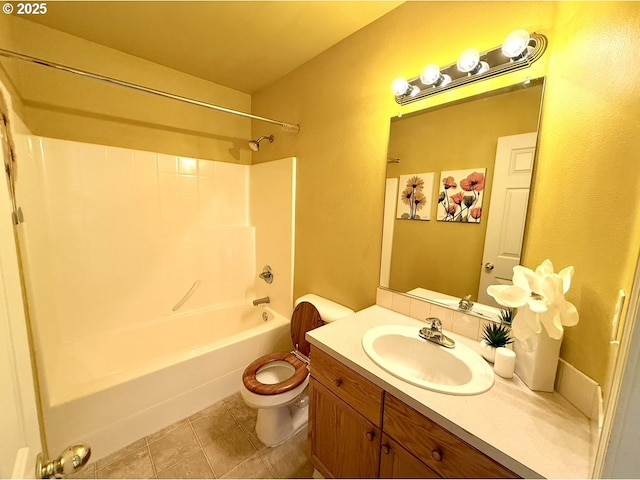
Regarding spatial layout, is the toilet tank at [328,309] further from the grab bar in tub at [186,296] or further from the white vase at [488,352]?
the grab bar in tub at [186,296]

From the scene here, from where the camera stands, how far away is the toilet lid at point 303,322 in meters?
1.63

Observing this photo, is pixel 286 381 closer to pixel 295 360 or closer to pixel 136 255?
pixel 295 360

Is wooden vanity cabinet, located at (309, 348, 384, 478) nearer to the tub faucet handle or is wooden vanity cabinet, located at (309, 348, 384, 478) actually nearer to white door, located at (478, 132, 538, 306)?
white door, located at (478, 132, 538, 306)

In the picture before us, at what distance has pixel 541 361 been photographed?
806 millimetres

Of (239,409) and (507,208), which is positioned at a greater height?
(507,208)

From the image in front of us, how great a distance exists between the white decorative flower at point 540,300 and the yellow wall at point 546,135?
8 cm

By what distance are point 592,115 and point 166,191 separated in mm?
2473

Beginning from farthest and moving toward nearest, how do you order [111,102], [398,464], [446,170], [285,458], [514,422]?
[111,102]
[285,458]
[446,170]
[398,464]
[514,422]

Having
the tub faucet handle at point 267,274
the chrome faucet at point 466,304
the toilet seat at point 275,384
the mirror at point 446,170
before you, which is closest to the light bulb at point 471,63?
the mirror at point 446,170

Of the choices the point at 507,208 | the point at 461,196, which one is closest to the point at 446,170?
the point at 461,196

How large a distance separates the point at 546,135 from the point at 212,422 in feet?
7.65

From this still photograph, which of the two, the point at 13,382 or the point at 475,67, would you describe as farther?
the point at 475,67

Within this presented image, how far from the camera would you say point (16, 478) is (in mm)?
419

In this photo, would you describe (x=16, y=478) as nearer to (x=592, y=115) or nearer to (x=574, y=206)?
(x=574, y=206)
